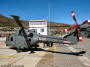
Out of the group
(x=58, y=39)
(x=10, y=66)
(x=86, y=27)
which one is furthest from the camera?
(x=58, y=39)

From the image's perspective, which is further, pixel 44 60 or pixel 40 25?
pixel 40 25

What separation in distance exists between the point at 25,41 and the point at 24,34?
3.47 ft

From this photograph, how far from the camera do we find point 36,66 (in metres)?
8.12

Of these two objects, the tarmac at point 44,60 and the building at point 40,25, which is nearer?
the tarmac at point 44,60

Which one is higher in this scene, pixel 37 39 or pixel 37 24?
pixel 37 24

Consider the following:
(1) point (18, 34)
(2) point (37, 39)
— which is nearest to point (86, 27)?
(2) point (37, 39)

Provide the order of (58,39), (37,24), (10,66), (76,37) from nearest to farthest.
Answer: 1. (10,66)
2. (76,37)
3. (58,39)
4. (37,24)

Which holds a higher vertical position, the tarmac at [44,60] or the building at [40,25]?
the building at [40,25]

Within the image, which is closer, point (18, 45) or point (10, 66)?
point (10, 66)

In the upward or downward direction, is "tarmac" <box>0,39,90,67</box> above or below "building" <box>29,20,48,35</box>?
below

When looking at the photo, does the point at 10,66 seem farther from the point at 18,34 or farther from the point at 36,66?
the point at 18,34

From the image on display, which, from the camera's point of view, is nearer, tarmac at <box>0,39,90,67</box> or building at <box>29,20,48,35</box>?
tarmac at <box>0,39,90,67</box>

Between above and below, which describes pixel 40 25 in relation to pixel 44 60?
above

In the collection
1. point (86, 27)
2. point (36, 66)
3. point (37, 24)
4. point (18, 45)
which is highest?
point (37, 24)
